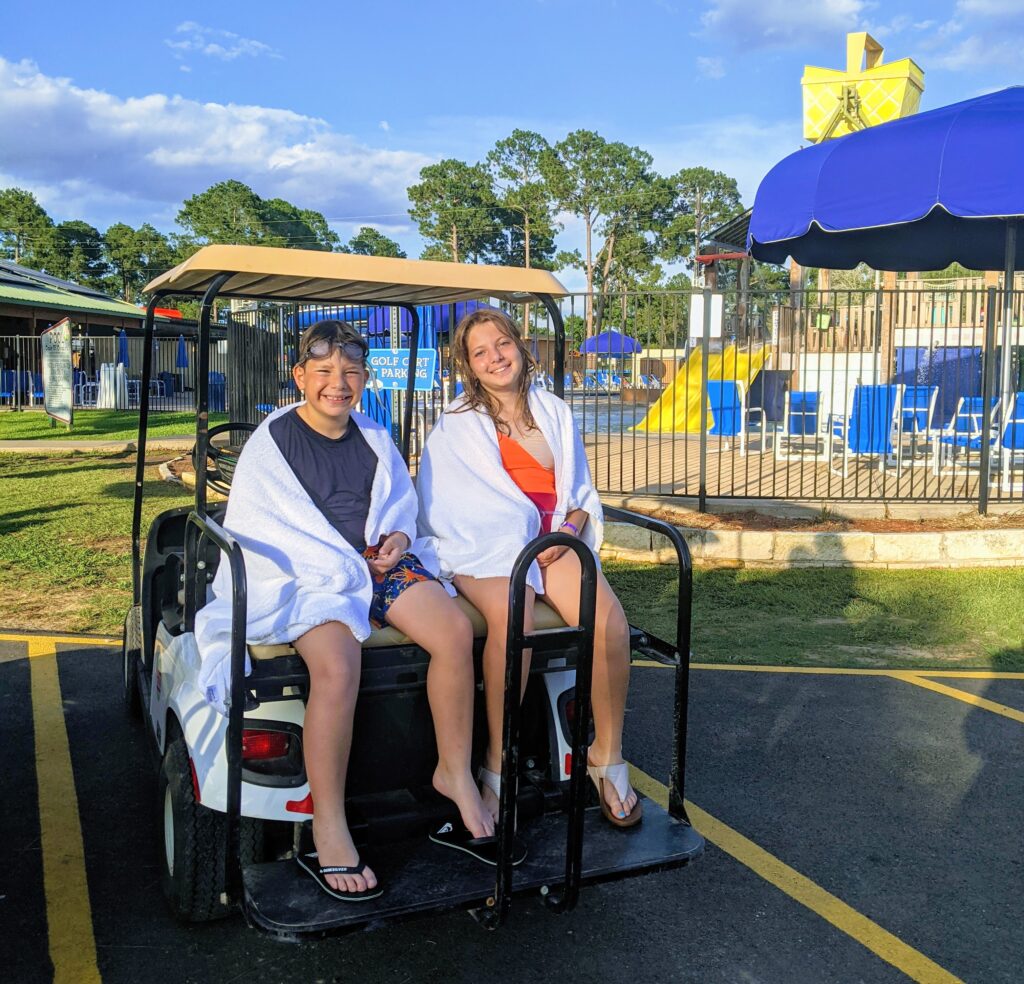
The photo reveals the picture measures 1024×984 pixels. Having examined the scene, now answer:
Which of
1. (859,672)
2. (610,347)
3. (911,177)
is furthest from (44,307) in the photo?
(859,672)

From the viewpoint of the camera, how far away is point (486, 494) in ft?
11.0

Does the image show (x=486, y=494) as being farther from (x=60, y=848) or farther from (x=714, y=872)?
(x=60, y=848)

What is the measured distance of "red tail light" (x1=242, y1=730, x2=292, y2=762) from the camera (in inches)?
111

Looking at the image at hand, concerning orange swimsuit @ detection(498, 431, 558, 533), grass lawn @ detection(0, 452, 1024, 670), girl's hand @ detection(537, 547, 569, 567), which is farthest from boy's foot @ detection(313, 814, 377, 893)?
grass lawn @ detection(0, 452, 1024, 670)

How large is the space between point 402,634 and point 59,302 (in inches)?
1228

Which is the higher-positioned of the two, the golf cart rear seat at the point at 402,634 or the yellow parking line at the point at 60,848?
the golf cart rear seat at the point at 402,634

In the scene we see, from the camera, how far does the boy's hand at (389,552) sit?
10.4 ft

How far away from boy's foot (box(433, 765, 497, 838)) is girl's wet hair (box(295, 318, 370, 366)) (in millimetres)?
1358

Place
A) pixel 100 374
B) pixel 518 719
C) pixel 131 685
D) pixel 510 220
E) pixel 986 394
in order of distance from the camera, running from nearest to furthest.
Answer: pixel 518 719, pixel 131 685, pixel 986 394, pixel 100 374, pixel 510 220

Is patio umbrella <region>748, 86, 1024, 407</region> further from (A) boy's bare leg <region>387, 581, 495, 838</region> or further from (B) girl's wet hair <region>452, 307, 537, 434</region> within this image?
(A) boy's bare leg <region>387, 581, 495, 838</region>

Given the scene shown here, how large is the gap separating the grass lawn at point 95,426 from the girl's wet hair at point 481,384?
46.3 feet

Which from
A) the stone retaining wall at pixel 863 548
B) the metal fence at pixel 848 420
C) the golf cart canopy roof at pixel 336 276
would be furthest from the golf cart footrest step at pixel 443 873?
the metal fence at pixel 848 420

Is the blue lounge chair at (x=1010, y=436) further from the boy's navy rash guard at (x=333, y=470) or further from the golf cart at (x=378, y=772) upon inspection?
the boy's navy rash guard at (x=333, y=470)

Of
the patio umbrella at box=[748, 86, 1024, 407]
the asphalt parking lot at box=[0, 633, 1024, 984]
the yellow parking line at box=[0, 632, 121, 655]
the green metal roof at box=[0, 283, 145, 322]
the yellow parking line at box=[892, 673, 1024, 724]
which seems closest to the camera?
the asphalt parking lot at box=[0, 633, 1024, 984]
